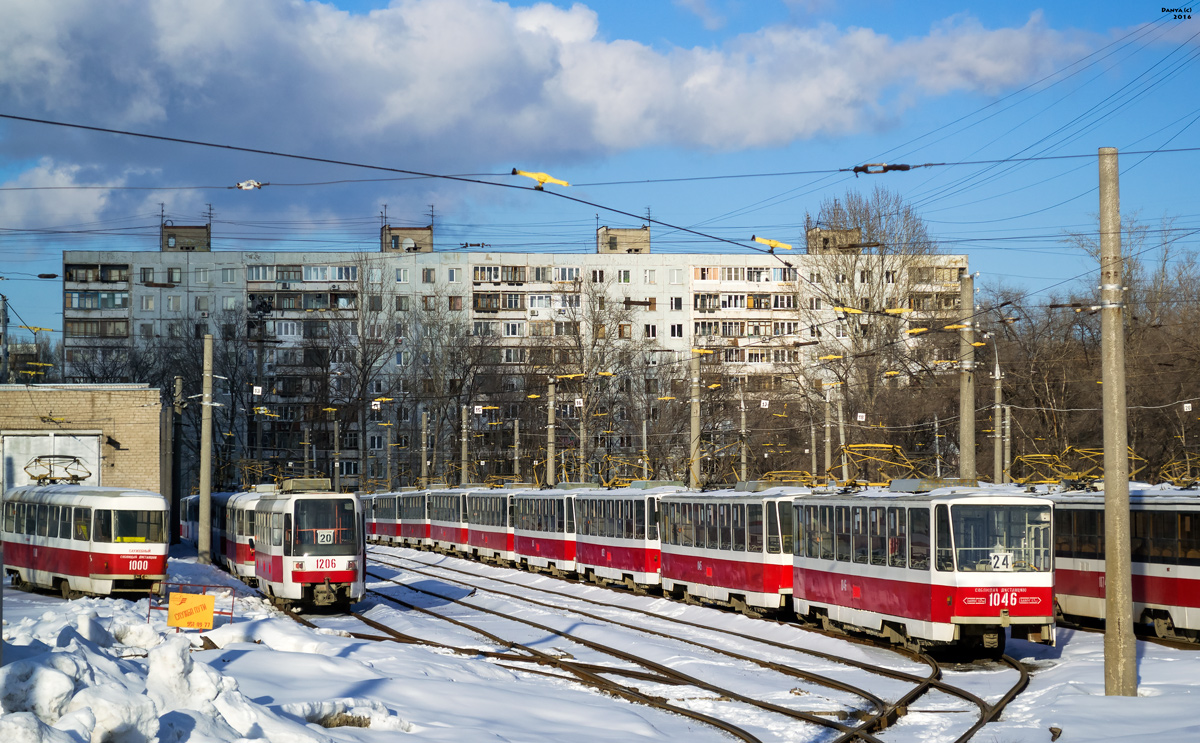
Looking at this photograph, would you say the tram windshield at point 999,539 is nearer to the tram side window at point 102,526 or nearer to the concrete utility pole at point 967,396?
the concrete utility pole at point 967,396

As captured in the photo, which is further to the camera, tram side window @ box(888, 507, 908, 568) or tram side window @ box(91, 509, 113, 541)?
tram side window @ box(91, 509, 113, 541)

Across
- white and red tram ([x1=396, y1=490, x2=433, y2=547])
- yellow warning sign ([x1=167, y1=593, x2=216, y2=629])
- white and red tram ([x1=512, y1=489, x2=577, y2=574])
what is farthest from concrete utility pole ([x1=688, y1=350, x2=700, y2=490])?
white and red tram ([x1=396, y1=490, x2=433, y2=547])

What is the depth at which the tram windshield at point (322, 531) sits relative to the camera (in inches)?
1027

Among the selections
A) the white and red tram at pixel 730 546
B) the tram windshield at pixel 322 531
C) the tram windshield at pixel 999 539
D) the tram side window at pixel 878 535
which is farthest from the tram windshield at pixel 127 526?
the tram windshield at pixel 999 539

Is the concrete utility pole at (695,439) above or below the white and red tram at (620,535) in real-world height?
above

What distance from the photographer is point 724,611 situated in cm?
2708


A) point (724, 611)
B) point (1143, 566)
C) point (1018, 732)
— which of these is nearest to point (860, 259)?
point (724, 611)

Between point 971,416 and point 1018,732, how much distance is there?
40.8 feet

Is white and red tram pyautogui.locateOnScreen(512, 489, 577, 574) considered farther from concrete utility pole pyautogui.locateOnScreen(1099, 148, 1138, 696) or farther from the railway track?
concrete utility pole pyautogui.locateOnScreen(1099, 148, 1138, 696)

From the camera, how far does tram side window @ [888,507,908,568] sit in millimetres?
19062

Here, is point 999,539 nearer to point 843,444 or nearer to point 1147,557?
point 1147,557

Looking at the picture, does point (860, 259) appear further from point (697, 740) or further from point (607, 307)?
point (697, 740)

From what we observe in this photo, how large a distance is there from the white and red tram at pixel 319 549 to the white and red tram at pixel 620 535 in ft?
25.0

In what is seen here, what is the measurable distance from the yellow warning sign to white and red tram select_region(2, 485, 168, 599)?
12.9m
